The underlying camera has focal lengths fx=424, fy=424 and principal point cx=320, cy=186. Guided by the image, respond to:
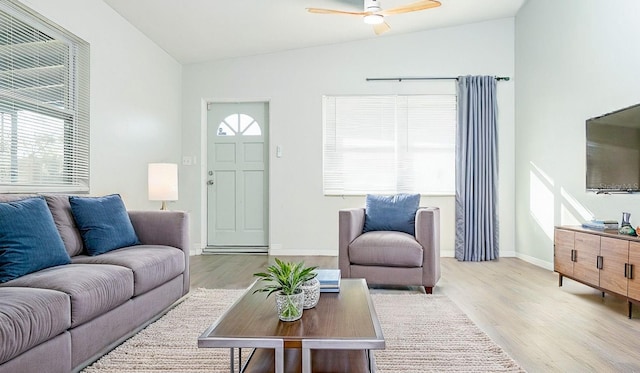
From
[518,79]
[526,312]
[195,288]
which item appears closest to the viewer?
[526,312]

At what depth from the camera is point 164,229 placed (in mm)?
3227

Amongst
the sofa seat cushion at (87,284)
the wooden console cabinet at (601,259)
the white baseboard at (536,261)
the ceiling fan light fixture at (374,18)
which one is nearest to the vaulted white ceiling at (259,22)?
the ceiling fan light fixture at (374,18)

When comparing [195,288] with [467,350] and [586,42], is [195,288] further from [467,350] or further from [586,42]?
[586,42]

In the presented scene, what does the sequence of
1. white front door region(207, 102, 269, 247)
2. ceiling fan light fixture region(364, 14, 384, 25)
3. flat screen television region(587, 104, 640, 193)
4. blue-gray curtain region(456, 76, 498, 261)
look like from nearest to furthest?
→ flat screen television region(587, 104, 640, 193) < ceiling fan light fixture region(364, 14, 384, 25) < blue-gray curtain region(456, 76, 498, 261) < white front door region(207, 102, 269, 247)

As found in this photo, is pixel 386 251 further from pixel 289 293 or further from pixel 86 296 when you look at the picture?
pixel 86 296

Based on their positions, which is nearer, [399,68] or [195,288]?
[195,288]

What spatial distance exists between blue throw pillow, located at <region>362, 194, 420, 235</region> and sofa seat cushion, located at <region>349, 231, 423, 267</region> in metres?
0.33

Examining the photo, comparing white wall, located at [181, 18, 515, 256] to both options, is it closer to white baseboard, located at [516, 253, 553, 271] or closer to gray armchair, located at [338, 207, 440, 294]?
white baseboard, located at [516, 253, 553, 271]

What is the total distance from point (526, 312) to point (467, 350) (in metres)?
1.01

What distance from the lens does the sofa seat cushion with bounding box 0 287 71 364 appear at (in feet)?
4.90

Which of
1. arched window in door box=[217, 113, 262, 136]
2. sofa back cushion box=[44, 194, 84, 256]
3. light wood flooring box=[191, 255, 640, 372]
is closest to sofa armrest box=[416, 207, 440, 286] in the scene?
light wood flooring box=[191, 255, 640, 372]

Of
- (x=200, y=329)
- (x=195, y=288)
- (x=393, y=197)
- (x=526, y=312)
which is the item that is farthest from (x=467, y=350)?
(x=195, y=288)

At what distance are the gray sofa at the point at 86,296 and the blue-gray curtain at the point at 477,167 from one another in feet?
11.4

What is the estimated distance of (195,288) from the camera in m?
3.67
